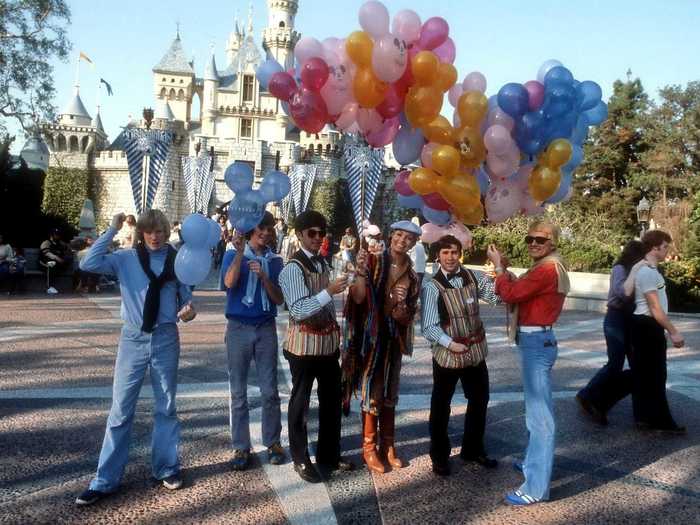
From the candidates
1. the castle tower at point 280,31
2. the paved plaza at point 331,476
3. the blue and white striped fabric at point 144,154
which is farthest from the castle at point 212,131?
the paved plaza at point 331,476

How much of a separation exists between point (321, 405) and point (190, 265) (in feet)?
4.24

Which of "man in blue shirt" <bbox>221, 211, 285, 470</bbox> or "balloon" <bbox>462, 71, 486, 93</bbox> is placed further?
"balloon" <bbox>462, 71, 486, 93</bbox>

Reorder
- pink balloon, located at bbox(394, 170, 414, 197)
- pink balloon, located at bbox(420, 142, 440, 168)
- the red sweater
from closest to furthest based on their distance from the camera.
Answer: the red sweater < pink balloon, located at bbox(420, 142, 440, 168) < pink balloon, located at bbox(394, 170, 414, 197)

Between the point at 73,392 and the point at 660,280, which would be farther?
the point at 73,392

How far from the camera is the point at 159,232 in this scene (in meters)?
3.90

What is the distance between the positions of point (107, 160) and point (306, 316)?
50.1 metres

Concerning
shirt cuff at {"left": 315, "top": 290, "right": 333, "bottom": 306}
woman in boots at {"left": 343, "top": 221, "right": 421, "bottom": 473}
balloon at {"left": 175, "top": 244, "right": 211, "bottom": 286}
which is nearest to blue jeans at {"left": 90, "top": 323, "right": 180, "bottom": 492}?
balloon at {"left": 175, "top": 244, "right": 211, "bottom": 286}

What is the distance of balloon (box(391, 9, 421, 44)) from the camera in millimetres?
4781

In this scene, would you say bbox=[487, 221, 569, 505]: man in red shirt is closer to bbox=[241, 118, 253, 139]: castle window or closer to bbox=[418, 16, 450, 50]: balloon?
bbox=[418, 16, 450, 50]: balloon

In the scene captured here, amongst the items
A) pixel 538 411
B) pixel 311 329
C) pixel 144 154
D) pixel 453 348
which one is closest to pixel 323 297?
pixel 311 329

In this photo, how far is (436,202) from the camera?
15.9 feet

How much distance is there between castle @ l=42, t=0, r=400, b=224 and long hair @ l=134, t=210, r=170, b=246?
4186cm

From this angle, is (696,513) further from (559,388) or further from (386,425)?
(559,388)

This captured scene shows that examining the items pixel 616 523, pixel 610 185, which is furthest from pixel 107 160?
pixel 616 523
